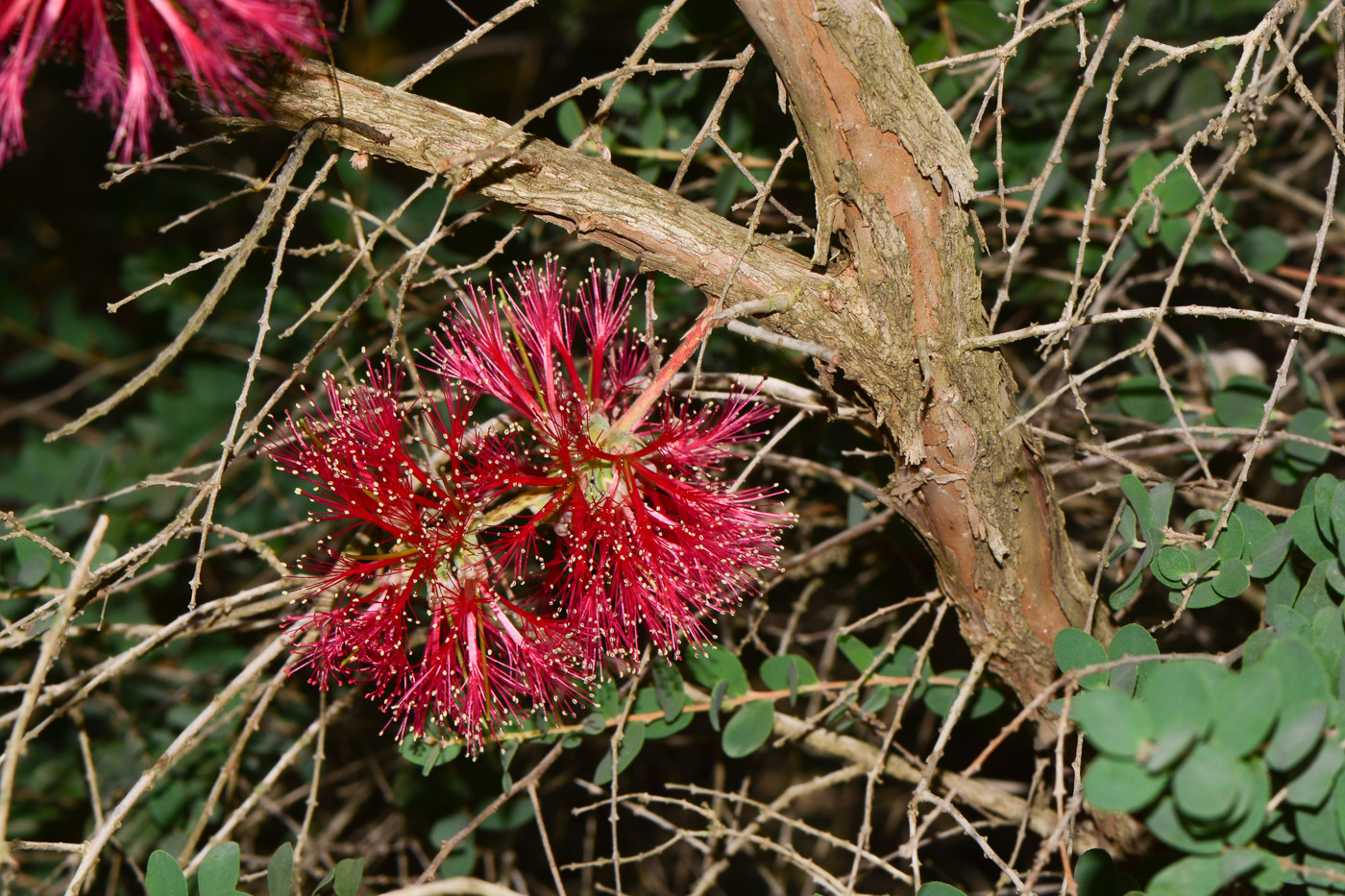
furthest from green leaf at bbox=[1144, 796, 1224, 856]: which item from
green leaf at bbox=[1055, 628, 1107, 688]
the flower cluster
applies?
the flower cluster

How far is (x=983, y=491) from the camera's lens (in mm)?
1107

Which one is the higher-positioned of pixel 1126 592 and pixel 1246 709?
pixel 1246 709

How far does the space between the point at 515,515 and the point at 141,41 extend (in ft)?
2.09

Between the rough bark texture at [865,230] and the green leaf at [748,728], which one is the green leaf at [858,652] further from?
the rough bark texture at [865,230]

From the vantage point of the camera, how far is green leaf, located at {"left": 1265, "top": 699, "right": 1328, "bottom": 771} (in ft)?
2.54

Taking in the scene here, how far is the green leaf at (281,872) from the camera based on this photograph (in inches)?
45.1

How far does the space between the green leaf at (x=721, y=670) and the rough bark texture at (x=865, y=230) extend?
36 centimetres

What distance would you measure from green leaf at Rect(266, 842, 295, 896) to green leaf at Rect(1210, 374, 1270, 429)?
1507mm

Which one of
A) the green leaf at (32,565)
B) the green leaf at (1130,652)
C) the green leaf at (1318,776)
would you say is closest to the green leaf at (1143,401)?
the green leaf at (1130,652)

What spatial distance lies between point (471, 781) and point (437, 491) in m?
0.63

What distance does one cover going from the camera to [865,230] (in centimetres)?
103

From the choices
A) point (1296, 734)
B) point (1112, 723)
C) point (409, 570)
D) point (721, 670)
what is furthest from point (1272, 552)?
point (409, 570)

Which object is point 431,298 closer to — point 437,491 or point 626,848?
point 437,491

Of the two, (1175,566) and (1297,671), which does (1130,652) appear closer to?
(1175,566)
